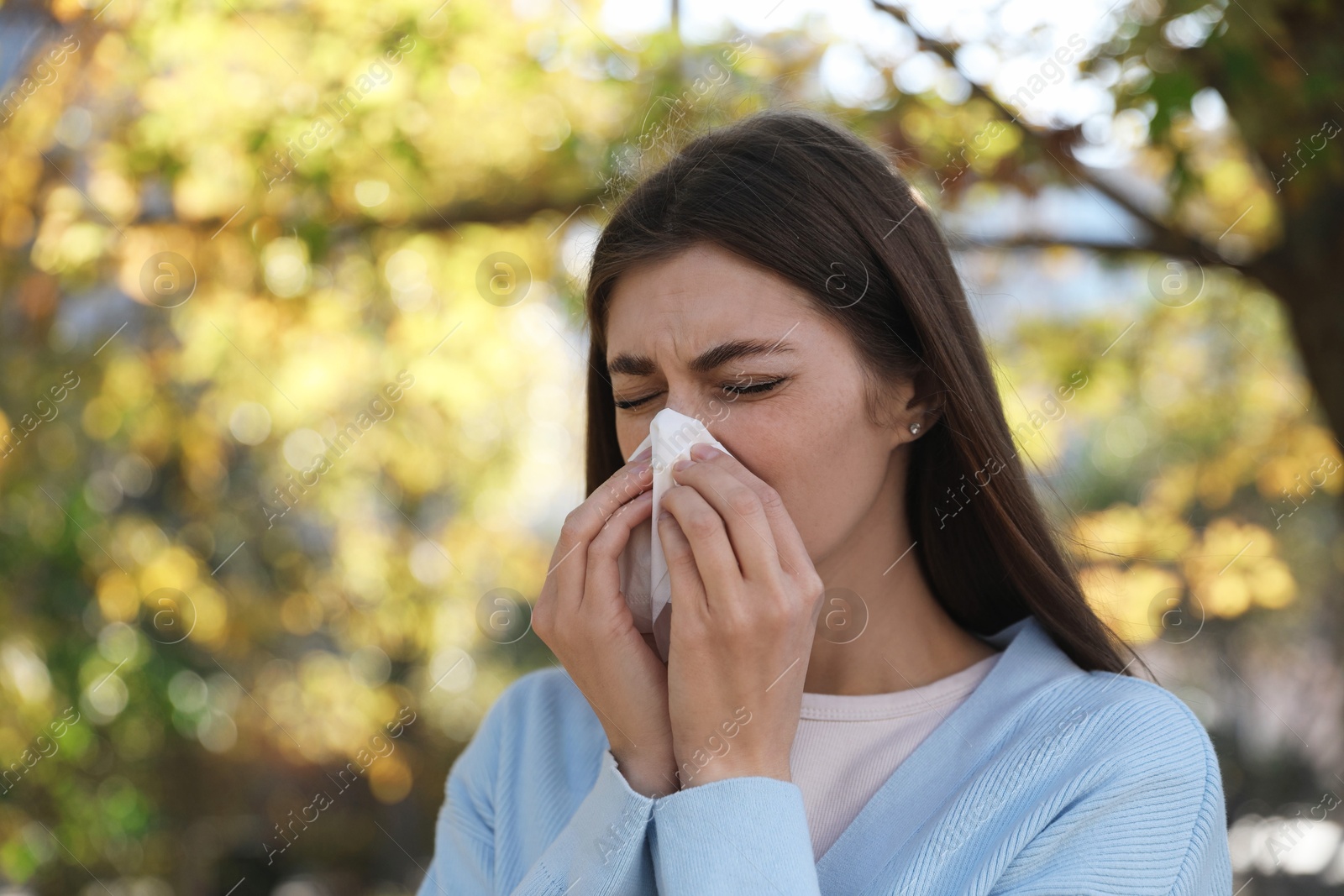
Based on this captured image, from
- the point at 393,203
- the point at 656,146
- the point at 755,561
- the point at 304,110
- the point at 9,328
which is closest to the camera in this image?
the point at 755,561

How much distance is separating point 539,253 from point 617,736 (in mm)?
3046

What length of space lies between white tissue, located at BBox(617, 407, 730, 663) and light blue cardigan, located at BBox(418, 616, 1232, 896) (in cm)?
25

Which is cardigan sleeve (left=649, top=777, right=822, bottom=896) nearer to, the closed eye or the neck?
the neck

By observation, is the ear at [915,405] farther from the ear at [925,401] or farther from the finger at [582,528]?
the finger at [582,528]

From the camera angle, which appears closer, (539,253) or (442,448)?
(539,253)

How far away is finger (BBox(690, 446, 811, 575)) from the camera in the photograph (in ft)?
5.26

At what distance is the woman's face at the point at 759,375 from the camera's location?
5.61 ft

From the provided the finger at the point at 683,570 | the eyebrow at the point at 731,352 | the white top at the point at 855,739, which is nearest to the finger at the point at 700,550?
the finger at the point at 683,570

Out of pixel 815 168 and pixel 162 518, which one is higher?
pixel 815 168

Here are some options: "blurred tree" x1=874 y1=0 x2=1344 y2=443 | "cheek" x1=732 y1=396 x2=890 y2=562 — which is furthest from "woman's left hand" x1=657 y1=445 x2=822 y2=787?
"blurred tree" x1=874 y1=0 x2=1344 y2=443

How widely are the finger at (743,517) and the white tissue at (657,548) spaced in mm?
61

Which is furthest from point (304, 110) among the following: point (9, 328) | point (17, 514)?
point (17, 514)

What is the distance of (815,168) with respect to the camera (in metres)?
1.86

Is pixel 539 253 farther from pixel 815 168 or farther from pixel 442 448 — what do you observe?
pixel 815 168
